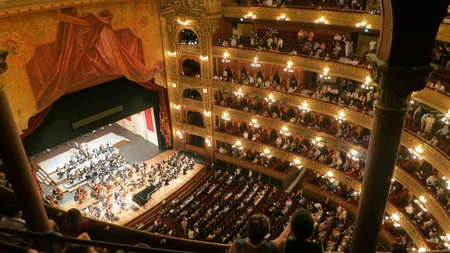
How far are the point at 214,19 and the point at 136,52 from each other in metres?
5.92

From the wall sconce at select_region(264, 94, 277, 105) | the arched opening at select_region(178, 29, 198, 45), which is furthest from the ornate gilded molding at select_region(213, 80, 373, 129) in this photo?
the arched opening at select_region(178, 29, 198, 45)

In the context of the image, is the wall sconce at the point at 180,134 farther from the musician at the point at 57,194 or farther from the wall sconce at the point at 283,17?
the wall sconce at the point at 283,17

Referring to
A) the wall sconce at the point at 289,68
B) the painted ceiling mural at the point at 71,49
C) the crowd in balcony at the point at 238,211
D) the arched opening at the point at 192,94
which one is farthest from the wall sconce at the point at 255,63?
the crowd in balcony at the point at 238,211

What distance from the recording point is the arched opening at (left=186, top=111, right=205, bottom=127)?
29.9m

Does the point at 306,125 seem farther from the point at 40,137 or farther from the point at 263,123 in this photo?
the point at 40,137

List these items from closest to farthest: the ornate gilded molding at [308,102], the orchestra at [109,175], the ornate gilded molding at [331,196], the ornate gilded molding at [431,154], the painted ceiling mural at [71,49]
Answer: the ornate gilded molding at [431,154], the painted ceiling mural at [71,49], the ornate gilded molding at [308,102], the ornate gilded molding at [331,196], the orchestra at [109,175]

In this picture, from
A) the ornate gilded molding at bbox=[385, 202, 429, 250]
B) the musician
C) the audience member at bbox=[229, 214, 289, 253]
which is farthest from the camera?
the musician

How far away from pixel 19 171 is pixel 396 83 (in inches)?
260

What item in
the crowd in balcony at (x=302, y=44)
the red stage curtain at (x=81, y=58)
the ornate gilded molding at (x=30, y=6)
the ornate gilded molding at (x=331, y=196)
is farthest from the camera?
the ornate gilded molding at (x=331, y=196)

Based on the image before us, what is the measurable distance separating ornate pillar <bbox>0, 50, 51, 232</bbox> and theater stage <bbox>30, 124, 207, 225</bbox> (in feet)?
56.0

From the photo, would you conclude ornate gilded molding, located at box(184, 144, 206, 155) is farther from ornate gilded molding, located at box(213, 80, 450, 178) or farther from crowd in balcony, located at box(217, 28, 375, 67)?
crowd in balcony, located at box(217, 28, 375, 67)

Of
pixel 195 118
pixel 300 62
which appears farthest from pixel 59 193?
pixel 300 62

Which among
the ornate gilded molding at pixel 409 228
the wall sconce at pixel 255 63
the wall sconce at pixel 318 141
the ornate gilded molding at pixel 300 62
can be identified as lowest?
the ornate gilded molding at pixel 409 228

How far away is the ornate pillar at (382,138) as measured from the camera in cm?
521
